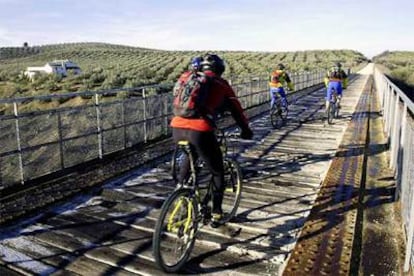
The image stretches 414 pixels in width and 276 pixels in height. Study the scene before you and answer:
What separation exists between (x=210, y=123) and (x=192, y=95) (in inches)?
13.2

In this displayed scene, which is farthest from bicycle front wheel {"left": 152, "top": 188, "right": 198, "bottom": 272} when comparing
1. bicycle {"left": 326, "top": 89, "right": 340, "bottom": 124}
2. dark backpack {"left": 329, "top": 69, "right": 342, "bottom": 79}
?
dark backpack {"left": 329, "top": 69, "right": 342, "bottom": 79}

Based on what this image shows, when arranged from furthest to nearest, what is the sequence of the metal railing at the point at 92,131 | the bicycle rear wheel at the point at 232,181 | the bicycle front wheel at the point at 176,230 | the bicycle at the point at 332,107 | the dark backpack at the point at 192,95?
the bicycle at the point at 332,107 < the metal railing at the point at 92,131 < the bicycle rear wheel at the point at 232,181 < the dark backpack at the point at 192,95 < the bicycle front wheel at the point at 176,230

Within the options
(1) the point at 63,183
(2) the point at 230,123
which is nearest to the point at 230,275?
(1) the point at 63,183

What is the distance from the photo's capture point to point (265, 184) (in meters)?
6.53

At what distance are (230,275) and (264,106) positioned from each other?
13552 millimetres

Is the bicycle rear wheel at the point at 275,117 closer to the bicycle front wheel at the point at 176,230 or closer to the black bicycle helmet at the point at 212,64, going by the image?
the black bicycle helmet at the point at 212,64

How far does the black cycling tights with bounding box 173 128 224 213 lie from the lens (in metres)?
3.87

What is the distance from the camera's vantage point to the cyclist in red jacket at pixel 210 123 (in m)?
3.85

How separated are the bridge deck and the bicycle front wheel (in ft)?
0.47

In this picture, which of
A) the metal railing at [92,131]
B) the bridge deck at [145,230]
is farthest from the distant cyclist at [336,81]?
the bridge deck at [145,230]

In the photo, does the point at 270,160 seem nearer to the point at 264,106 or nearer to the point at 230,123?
the point at 230,123

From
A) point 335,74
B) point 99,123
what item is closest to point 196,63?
point 99,123

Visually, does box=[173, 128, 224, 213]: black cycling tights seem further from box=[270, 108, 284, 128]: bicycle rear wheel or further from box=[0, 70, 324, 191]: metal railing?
box=[270, 108, 284, 128]: bicycle rear wheel

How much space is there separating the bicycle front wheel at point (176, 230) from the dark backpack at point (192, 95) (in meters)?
0.73
